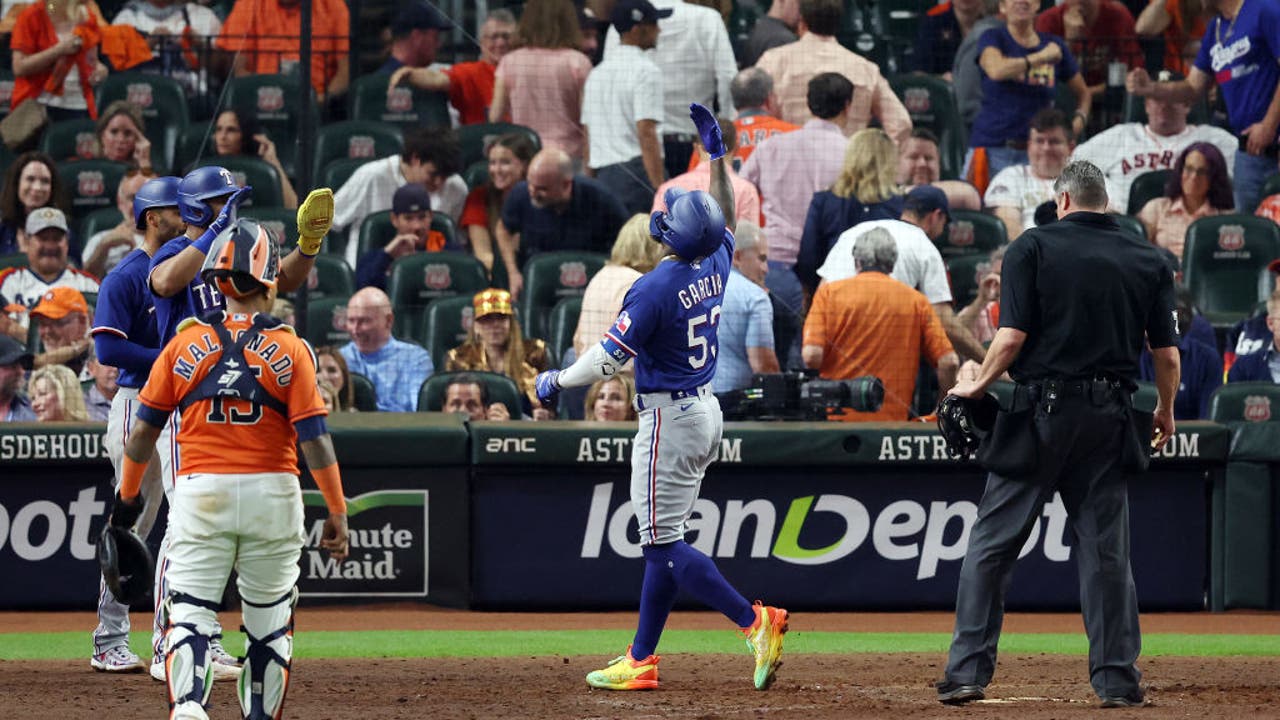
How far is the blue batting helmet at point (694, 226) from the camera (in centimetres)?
705

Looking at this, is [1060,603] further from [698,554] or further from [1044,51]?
[1044,51]

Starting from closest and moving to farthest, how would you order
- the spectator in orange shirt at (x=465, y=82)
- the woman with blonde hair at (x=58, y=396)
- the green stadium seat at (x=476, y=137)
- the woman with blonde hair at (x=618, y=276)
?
1. the woman with blonde hair at (x=58, y=396)
2. the woman with blonde hair at (x=618, y=276)
3. the green stadium seat at (x=476, y=137)
4. the spectator in orange shirt at (x=465, y=82)

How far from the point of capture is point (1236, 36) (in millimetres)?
13180

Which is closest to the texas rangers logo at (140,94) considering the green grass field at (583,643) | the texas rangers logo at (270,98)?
the texas rangers logo at (270,98)

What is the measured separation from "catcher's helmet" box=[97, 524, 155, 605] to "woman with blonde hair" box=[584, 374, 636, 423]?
437cm

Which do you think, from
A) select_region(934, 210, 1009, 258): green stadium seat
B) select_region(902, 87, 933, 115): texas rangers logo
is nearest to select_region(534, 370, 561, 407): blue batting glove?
select_region(934, 210, 1009, 258): green stadium seat

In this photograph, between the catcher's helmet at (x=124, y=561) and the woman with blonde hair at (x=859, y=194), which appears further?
the woman with blonde hair at (x=859, y=194)

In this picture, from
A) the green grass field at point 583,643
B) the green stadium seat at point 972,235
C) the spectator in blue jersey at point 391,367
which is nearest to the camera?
the green grass field at point 583,643

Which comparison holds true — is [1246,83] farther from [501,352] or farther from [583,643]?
[583,643]

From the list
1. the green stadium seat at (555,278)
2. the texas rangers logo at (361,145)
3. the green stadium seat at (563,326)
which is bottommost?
the green stadium seat at (563,326)

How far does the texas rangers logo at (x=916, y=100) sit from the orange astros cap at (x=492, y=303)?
13.8 feet

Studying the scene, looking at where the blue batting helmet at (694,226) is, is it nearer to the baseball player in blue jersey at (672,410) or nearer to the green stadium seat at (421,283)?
the baseball player in blue jersey at (672,410)

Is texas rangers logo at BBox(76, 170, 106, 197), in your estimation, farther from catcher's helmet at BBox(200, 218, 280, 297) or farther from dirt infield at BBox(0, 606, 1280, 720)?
catcher's helmet at BBox(200, 218, 280, 297)

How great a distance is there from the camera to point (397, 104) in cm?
1378
